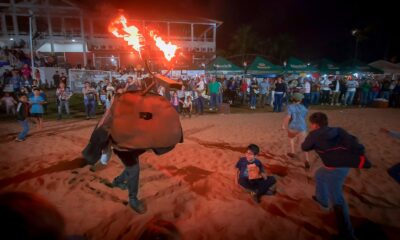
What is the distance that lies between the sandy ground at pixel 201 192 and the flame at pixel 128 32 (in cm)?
257

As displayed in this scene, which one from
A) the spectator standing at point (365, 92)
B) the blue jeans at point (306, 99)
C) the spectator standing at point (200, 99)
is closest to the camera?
the spectator standing at point (200, 99)

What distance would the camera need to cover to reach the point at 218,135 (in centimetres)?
930

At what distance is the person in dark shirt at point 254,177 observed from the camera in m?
4.67

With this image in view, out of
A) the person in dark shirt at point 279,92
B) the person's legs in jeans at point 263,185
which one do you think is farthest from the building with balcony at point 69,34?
the person's legs in jeans at point 263,185

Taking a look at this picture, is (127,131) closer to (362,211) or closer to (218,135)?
(362,211)

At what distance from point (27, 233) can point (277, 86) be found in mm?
14801

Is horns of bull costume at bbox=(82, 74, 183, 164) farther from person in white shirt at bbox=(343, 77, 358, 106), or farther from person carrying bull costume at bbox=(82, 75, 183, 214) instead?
person in white shirt at bbox=(343, 77, 358, 106)

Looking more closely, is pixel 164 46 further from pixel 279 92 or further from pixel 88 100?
pixel 279 92

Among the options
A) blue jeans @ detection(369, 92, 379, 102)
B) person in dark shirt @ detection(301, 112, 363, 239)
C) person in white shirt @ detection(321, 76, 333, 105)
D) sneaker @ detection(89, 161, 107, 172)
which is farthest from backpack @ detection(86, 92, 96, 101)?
blue jeans @ detection(369, 92, 379, 102)

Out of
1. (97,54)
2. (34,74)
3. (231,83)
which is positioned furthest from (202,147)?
(97,54)

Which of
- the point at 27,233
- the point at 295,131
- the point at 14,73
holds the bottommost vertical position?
the point at 295,131

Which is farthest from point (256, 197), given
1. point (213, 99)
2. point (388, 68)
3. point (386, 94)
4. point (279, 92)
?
point (388, 68)

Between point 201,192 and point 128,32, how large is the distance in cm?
298

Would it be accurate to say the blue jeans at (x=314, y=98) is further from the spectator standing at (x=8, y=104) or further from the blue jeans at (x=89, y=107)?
the spectator standing at (x=8, y=104)
